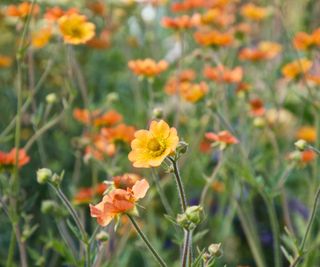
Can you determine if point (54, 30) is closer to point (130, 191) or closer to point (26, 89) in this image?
point (26, 89)

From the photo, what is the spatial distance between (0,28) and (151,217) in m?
1.60

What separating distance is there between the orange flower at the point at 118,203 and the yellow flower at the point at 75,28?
2.55 feet

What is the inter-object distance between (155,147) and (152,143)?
0.01 metres

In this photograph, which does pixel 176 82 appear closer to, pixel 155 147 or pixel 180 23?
Answer: pixel 180 23

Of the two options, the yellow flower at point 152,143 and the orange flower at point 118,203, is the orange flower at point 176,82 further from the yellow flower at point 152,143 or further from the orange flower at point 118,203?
the orange flower at point 118,203

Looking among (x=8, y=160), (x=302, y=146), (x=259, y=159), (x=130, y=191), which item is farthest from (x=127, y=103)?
(x=130, y=191)

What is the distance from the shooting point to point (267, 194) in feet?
5.70

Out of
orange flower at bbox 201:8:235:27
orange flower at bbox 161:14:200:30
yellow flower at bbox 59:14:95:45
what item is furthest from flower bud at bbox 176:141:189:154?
orange flower at bbox 201:8:235:27

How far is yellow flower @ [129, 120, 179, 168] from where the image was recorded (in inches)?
46.8

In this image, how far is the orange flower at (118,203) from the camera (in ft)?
3.63

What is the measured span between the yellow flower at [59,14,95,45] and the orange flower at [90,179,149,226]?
2.55 feet

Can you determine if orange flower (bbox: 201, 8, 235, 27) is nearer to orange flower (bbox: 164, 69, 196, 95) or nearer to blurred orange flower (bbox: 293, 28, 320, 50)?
orange flower (bbox: 164, 69, 196, 95)

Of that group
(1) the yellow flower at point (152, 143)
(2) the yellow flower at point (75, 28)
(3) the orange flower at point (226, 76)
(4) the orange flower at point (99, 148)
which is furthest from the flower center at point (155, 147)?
(3) the orange flower at point (226, 76)

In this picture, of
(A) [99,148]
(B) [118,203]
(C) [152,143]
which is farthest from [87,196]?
(B) [118,203]
